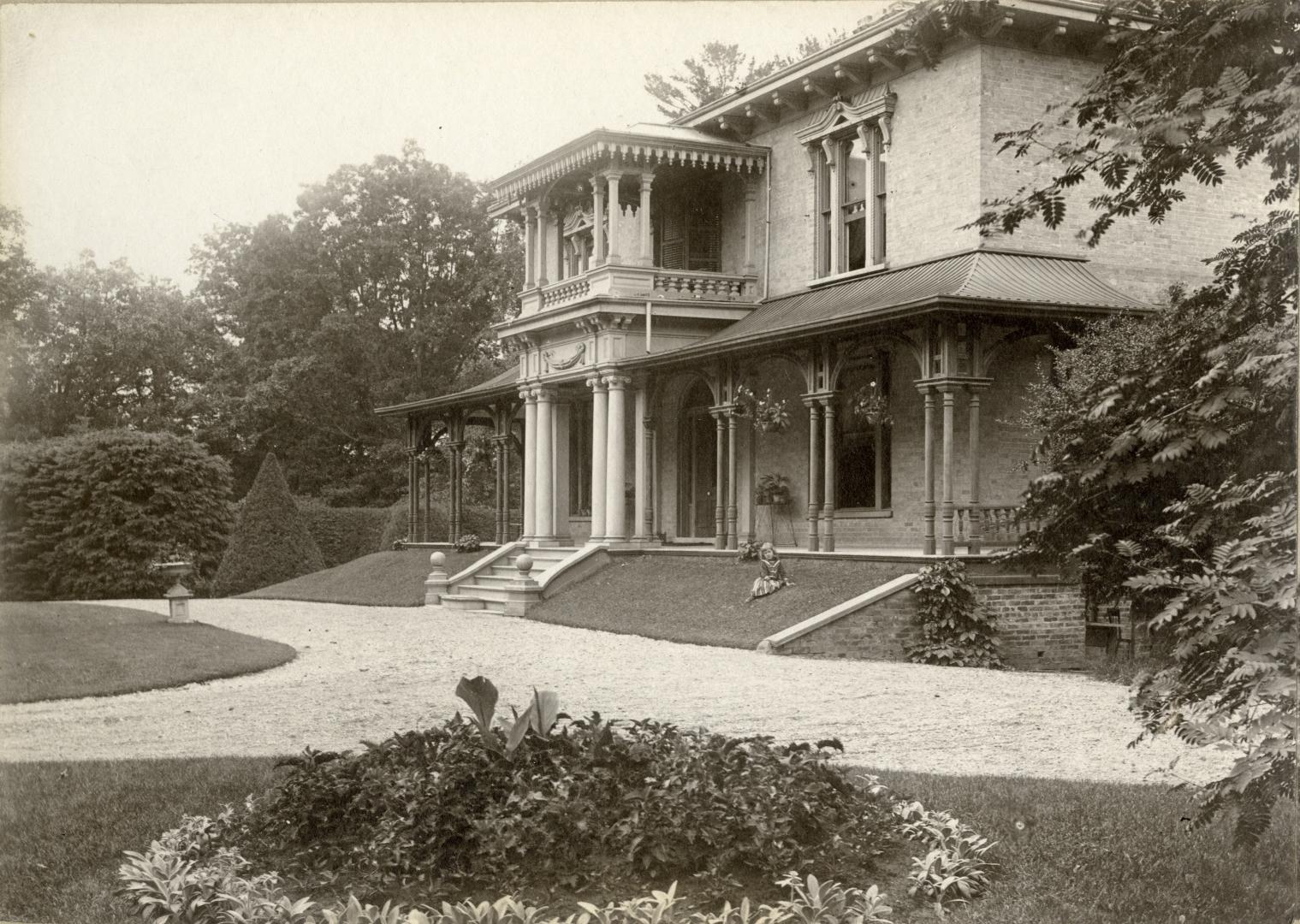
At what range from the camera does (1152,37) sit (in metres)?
5.25

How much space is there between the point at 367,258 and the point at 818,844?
6.19 meters

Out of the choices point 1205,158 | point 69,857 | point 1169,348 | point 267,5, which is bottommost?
point 69,857

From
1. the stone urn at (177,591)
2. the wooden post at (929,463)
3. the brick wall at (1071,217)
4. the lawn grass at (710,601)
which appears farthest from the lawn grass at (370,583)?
the brick wall at (1071,217)

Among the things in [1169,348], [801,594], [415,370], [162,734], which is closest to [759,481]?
[801,594]

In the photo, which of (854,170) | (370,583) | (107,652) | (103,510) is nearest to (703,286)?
(854,170)

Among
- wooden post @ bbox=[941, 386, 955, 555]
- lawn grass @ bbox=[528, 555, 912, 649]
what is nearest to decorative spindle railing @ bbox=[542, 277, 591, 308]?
lawn grass @ bbox=[528, 555, 912, 649]

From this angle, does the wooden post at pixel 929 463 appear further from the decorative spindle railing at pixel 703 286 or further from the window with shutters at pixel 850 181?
the decorative spindle railing at pixel 703 286

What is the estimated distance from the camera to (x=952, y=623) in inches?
510

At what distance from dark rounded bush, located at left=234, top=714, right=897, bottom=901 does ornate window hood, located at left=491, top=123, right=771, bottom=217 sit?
11.2 m

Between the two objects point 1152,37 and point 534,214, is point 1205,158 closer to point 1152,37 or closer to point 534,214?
point 1152,37

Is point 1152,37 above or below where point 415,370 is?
above

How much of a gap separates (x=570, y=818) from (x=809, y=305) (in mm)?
13558

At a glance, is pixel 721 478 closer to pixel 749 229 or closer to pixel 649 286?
pixel 649 286

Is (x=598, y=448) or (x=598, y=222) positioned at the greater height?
(x=598, y=222)
